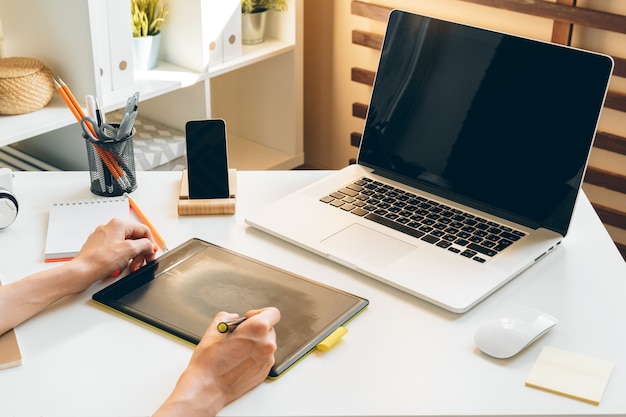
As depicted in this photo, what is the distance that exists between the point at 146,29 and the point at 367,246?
4.27 feet

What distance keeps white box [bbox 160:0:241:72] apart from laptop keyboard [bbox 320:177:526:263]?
1.04m

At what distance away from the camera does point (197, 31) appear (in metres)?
2.38

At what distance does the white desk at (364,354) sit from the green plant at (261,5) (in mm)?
1357

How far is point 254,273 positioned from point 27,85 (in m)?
0.97

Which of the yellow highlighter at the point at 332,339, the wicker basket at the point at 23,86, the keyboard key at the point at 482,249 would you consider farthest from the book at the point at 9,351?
the wicker basket at the point at 23,86

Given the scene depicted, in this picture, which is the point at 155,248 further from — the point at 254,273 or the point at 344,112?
the point at 344,112

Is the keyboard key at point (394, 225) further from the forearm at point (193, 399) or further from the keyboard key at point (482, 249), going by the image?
the forearm at point (193, 399)

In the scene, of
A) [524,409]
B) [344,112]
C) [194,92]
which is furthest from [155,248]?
[344,112]

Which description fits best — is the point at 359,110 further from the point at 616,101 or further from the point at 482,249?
the point at 482,249

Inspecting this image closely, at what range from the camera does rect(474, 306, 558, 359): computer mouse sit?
1.09 m

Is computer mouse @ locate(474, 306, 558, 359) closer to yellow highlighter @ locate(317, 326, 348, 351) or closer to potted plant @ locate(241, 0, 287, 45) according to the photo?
yellow highlighter @ locate(317, 326, 348, 351)

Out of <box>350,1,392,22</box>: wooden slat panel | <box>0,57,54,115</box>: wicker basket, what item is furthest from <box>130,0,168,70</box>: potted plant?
<box>350,1,392,22</box>: wooden slat panel

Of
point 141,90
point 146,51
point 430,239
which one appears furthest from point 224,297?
point 146,51

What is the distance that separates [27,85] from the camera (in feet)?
6.36
